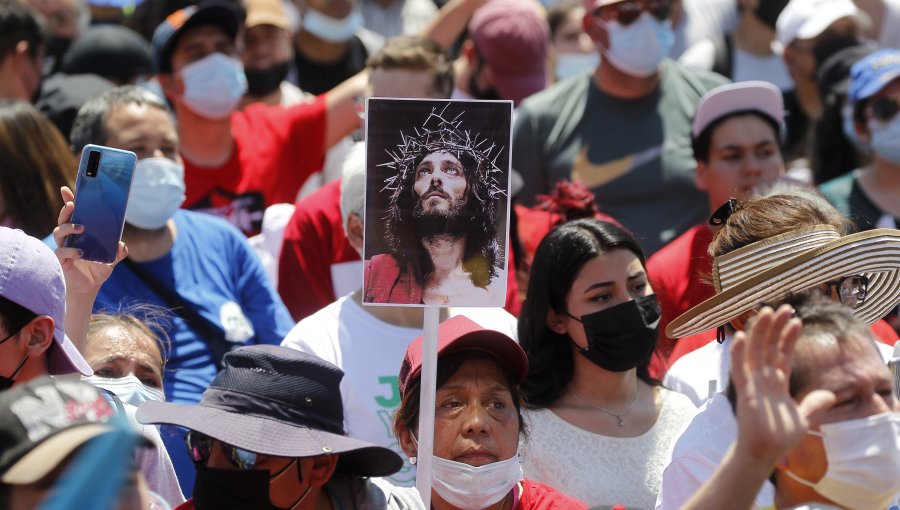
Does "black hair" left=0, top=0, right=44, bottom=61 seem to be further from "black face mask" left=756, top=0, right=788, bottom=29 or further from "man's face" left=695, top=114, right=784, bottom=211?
"black face mask" left=756, top=0, right=788, bottom=29

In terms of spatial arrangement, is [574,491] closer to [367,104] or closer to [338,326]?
[338,326]

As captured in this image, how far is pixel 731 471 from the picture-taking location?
2.87 m

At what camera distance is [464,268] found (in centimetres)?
396

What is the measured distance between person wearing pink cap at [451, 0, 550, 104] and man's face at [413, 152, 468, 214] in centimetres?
353

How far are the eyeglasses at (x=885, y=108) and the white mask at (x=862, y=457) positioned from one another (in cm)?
403

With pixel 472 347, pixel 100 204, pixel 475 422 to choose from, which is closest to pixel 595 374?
pixel 472 347

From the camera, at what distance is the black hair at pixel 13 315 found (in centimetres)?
366

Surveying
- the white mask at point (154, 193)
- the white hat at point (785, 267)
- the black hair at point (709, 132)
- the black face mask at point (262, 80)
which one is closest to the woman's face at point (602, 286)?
the white hat at point (785, 267)

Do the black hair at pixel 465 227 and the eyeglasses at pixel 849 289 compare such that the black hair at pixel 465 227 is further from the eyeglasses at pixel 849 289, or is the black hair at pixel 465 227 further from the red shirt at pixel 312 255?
the red shirt at pixel 312 255

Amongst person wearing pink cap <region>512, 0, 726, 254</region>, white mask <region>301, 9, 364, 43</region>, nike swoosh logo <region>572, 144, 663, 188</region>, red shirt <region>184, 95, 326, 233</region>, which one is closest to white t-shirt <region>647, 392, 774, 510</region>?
person wearing pink cap <region>512, 0, 726, 254</region>

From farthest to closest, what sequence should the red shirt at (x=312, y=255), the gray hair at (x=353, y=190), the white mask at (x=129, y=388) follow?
1. the red shirt at (x=312, y=255)
2. the gray hair at (x=353, y=190)
3. the white mask at (x=129, y=388)

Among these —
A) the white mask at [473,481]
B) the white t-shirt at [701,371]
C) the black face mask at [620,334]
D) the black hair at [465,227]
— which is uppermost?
the black hair at [465,227]

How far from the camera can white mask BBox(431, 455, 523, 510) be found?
3992mm

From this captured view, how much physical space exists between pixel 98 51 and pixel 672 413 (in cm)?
430
